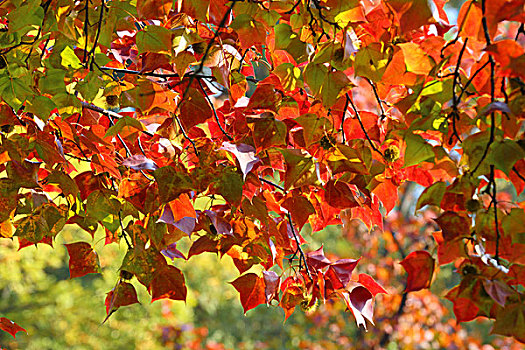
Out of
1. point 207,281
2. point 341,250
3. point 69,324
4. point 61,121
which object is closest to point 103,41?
point 61,121

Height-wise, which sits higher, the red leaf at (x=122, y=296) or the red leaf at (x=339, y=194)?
the red leaf at (x=339, y=194)

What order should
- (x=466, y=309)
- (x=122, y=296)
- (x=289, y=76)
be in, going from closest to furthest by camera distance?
(x=466, y=309) < (x=289, y=76) < (x=122, y=296)

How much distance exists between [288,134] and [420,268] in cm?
27

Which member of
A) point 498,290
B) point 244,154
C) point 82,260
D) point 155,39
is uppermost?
point 155,39

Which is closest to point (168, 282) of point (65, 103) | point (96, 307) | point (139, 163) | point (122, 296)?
point (122, 296)

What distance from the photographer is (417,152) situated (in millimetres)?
Result: 579

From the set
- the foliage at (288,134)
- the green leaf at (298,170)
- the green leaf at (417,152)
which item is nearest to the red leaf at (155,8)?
the foliage at (288,134)

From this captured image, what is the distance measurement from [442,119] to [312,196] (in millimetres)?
346

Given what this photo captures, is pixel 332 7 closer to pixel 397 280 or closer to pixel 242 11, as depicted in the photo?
pixel 242 11

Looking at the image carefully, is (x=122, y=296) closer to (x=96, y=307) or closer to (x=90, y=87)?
(x=90, y=87)

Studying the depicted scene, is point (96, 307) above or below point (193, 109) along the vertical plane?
below

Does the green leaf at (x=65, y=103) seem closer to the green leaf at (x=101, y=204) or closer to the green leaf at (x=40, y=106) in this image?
the green leaf at (x=40, y=106)

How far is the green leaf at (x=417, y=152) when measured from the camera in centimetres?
58

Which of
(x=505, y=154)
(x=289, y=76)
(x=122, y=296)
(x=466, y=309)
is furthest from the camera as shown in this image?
(x=122, y=296)
